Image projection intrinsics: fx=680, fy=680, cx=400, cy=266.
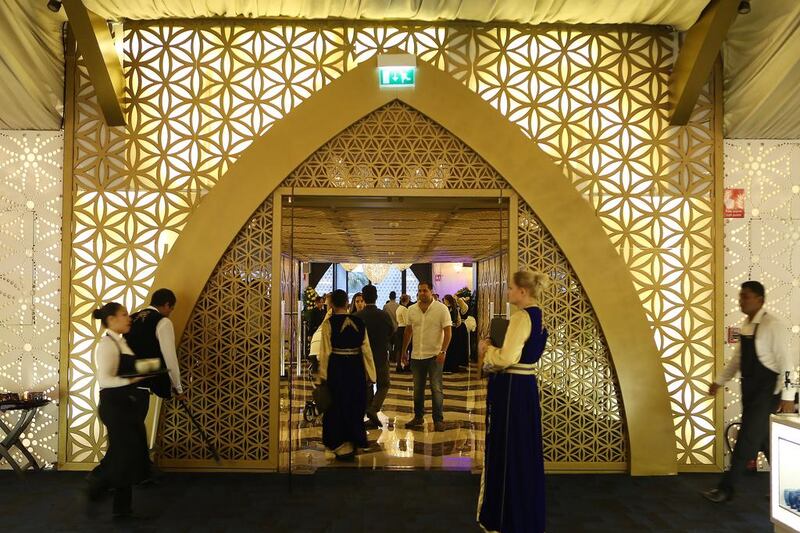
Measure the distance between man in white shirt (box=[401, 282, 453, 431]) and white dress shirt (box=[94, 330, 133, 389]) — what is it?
371cm

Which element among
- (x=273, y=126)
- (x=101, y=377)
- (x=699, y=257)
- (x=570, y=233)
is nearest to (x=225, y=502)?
(x=101, y=377)

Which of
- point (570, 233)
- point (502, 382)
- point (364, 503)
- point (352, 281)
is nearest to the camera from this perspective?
point (502, 382)

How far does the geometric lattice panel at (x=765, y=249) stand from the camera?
227 inches

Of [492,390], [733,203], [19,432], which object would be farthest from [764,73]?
[19,432]

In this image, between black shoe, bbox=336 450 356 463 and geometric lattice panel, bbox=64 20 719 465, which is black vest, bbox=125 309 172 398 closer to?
geometric lattice panel, bbox=64 20 719 465

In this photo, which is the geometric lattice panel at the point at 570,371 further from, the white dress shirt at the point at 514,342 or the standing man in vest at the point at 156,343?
the standing man in vest at the point at 156,343

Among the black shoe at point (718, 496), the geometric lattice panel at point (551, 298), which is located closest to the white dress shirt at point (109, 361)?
the geometric lattice panel at point (551, 298)

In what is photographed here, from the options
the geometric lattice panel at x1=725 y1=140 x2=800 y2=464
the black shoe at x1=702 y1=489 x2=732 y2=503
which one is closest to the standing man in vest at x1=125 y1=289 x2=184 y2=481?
the black shoe at x1=702 y1=489 x2=732 y2=503

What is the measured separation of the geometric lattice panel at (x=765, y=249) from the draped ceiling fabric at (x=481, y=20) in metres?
0.47

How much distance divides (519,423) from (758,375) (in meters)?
1.94

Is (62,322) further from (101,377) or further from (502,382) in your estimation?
(502,382)

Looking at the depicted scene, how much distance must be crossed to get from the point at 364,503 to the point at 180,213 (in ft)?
9.24

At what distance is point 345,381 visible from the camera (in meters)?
6.25

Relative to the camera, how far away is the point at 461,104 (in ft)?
18.7
